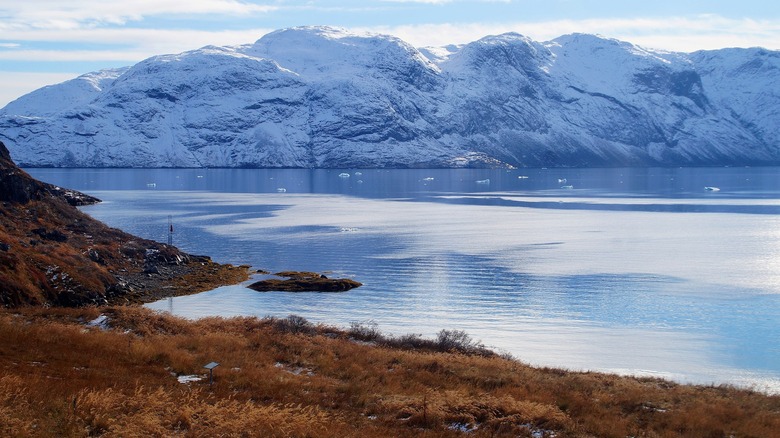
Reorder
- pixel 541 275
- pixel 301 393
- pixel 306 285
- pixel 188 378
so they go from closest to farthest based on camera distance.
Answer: pixel 301 393, pixel 188 378, pixel 306 285, pixel 541 275

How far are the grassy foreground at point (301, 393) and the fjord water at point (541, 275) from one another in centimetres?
A: 972

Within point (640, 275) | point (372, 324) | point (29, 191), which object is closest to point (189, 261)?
point (29, 191)

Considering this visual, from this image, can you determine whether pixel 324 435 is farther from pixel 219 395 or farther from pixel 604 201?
pixel 604 201

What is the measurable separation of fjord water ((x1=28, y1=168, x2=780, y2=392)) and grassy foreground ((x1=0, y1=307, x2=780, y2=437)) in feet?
31.9

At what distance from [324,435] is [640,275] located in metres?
55.6

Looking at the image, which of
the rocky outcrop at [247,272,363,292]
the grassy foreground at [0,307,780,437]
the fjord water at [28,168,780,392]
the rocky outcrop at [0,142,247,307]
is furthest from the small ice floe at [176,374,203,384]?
the rocky outcrop at [247,272,363,292]

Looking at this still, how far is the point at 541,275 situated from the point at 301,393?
158ft

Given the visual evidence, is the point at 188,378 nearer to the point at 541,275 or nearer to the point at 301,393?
the point at 301,393

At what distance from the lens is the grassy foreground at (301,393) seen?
774 inches

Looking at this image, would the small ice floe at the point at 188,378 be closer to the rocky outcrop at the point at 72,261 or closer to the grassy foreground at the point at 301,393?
the grassy foreground at the point at 301,393

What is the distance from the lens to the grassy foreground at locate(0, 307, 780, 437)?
64.5ft

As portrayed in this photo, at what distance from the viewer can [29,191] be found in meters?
73.0

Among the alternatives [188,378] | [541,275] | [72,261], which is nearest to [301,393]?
[188,378]

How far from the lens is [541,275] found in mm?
69562
